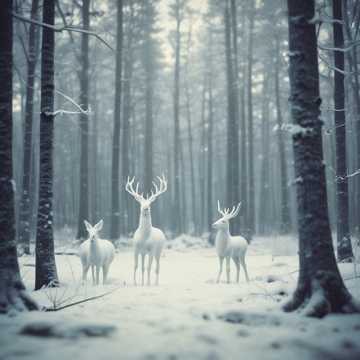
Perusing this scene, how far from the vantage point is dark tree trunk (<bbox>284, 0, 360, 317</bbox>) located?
153 inches

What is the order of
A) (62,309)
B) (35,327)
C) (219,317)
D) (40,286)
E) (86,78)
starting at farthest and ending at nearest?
(86,78) < (40,286) < (62,309) < (219,317) < (35,327)

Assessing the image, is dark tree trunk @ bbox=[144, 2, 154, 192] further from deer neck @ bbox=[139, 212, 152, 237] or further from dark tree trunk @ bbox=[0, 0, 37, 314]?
dark tree trunk @ bbox=[0, 0, 37, 314]

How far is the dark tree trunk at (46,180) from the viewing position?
619 centimetres

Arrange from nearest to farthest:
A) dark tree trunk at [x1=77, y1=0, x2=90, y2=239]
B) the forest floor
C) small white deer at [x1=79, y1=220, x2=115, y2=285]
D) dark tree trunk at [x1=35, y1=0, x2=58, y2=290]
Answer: the forest floor → dark tree trunk at [x1=35, y1=0, x2=58, y2=290] → small white deer at [x1=79, y1=220, x2=115, y2=285] → dark tree trunk at [x1=77, y1=0, x2=90, y2=239]

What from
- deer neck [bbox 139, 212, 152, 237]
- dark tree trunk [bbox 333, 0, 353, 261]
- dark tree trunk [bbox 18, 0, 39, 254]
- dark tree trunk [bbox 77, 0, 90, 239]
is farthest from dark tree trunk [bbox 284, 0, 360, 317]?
dark tree trunk [bbox 77, 0, 90, 239]

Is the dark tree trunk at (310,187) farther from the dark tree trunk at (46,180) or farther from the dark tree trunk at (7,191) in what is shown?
the dark tree trunk at (46,180)

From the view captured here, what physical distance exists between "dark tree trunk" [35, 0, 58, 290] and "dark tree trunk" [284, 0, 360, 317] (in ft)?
14.4

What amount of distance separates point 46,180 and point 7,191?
1890mm

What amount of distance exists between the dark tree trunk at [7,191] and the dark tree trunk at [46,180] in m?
1.74

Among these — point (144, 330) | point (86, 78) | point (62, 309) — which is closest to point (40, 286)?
point (62, 309)

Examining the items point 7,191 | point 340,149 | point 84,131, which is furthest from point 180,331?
point 84,131

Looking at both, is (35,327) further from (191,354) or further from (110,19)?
(110,19)

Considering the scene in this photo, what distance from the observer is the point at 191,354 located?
2736mm

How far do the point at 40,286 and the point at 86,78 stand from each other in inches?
441
